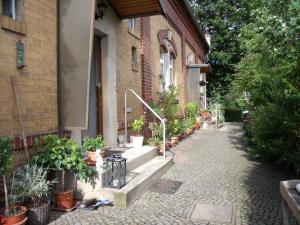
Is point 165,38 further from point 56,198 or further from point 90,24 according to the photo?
point 56,198

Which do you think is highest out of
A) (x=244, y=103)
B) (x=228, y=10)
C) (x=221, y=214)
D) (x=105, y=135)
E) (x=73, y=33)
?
(x=228, y=10)

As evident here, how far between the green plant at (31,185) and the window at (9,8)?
2019 millimetres

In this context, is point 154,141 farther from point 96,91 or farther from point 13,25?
point 13,25

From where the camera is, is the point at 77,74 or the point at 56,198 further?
the point at 77,74

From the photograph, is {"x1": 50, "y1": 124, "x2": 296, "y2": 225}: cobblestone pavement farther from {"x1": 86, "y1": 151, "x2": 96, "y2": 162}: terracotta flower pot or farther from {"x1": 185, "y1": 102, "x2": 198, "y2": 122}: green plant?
{"x1": 185, "y1": 102, "x2": 198, "y2": 122}: green plant

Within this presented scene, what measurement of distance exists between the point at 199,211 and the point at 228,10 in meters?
27.9

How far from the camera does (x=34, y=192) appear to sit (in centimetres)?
391

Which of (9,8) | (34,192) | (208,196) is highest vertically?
(9,8)

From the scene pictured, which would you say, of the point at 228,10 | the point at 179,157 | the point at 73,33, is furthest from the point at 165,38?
the point at 228,10

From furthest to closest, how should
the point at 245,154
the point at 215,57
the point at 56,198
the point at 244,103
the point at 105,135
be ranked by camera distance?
1. the point at 215,57
2. the point at 244,103
3. the point at 245,154
4. the point at 105,135
5. the point at 56,198

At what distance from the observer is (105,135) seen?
721 cm

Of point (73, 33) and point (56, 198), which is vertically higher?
point (73, 33)

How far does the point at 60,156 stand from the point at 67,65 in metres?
1.54

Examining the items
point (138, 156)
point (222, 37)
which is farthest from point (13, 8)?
point (222, 37)
